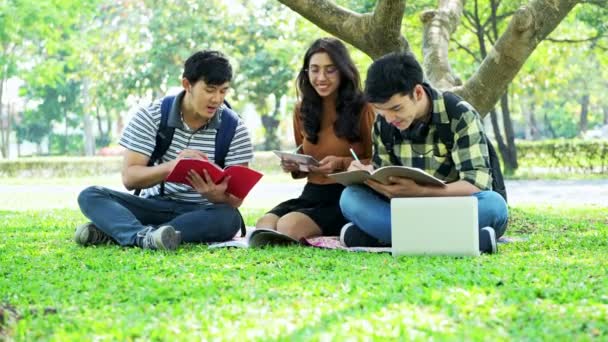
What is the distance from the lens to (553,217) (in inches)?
315

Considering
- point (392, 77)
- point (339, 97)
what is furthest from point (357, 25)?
point (392, 77)

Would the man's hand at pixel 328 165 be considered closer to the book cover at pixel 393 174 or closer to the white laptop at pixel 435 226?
the book cover at pixel 393 174

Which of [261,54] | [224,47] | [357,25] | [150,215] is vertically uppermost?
[224,47]

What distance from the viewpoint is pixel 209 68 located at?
16.9ft

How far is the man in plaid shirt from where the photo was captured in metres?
4.62

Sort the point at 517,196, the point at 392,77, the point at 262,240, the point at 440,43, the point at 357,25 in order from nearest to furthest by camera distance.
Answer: the point at 392,77
the point at 262,240
the point at 357,25
the point at 440,43
the point at 517,196

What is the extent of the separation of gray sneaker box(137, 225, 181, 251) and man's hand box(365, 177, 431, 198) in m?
1.20

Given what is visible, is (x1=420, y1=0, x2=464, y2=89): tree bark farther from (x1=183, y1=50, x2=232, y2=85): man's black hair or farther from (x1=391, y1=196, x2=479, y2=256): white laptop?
(x1=391, y1=196, x2=479, y2=256): white laptop

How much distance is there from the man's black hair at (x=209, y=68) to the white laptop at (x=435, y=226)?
129cm

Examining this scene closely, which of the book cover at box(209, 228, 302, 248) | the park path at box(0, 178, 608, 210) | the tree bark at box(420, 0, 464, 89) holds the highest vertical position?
the tree bark at box(420, 0, 464, 89)

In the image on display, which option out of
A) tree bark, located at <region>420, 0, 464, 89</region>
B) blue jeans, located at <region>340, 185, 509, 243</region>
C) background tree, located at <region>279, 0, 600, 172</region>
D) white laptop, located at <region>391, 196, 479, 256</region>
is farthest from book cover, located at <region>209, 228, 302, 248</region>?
tree bark, located at <region>420, 0, 464, 89</region>

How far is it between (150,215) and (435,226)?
189 centimetres

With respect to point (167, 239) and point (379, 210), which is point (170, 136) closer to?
point (167, 239)

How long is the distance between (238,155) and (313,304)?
7.71 ft
